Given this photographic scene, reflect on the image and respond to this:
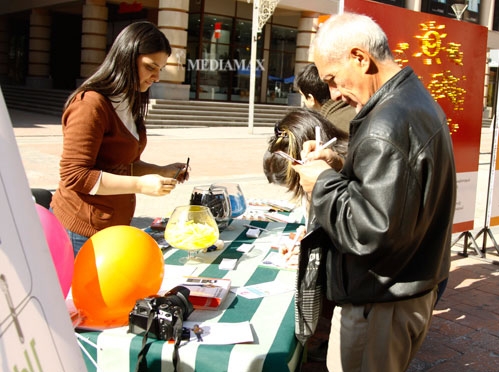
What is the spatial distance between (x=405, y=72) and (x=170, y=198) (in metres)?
5.60

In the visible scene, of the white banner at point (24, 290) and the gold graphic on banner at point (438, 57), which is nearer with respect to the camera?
the white banner at point (24, 290)

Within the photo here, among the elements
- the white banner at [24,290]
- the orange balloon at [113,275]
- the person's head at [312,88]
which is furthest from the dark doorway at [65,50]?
the white banner at [24,290]

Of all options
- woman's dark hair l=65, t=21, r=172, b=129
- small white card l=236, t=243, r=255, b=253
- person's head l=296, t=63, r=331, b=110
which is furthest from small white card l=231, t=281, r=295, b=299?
person's head l=296, t=63, r=331, b=110

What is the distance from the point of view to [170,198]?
6.93 meters

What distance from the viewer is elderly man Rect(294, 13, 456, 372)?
1.37m

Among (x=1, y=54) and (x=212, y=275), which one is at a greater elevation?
(x=1, y=54)

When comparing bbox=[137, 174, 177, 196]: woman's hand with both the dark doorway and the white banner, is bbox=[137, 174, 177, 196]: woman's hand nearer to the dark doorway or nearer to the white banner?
the white banner

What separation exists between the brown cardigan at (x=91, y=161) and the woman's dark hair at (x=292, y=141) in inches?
25.1

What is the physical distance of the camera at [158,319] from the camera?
1495mm

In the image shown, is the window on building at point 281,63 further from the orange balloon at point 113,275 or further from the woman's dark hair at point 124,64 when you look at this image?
the orange balloon at point 113,275

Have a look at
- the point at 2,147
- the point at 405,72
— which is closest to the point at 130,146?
the point at 405,72

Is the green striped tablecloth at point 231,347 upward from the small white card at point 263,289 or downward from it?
downward

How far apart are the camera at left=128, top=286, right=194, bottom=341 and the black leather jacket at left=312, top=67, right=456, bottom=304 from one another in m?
0.47

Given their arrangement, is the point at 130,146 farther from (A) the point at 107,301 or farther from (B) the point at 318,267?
(B) the point at 318,267
